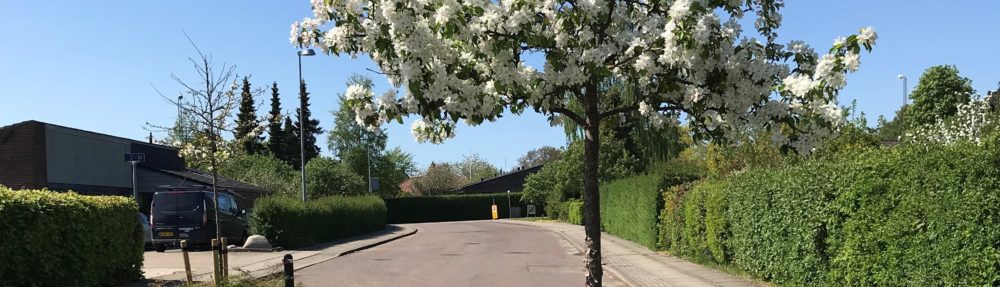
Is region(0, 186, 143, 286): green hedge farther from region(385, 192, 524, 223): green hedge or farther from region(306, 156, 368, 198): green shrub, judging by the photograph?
region(385, 192, 524, 223): green hedge

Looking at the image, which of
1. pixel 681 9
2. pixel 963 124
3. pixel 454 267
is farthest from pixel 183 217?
pixel 963 124

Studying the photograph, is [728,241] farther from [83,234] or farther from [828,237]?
[83,234]

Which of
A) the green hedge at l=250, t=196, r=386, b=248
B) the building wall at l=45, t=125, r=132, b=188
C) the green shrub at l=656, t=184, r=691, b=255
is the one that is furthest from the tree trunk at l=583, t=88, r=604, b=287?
the building wall at l=45, t=125, r=132, b=188

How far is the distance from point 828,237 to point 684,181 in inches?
453

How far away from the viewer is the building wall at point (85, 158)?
3072 cm

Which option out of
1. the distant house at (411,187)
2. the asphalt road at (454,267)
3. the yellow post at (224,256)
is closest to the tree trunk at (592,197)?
the yellow post at (224,256)

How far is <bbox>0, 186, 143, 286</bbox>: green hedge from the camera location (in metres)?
9.41

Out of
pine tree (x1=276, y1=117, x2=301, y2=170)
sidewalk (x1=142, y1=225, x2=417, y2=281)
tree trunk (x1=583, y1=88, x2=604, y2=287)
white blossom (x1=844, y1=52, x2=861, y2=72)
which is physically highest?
pine tree (x1=276, y1=117, x2=301, y2=170)

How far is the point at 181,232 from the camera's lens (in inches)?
851

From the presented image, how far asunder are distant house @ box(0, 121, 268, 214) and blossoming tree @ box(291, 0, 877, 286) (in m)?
22.8

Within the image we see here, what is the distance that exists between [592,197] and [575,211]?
40.1 metres

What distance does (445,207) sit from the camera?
72438mm

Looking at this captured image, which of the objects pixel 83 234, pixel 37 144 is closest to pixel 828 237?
pixel 83 234

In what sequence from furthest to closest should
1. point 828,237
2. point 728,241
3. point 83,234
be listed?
point 728,241, point 83,234, point 828,237
